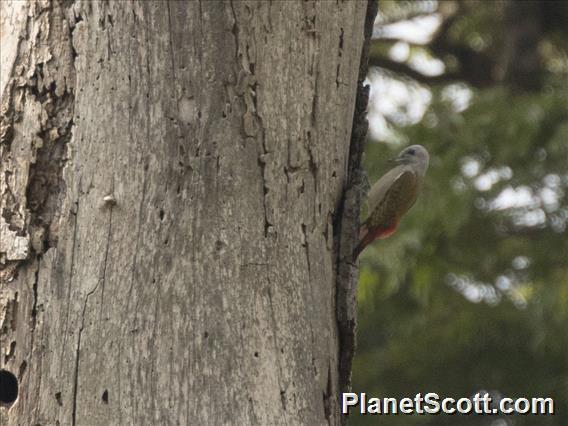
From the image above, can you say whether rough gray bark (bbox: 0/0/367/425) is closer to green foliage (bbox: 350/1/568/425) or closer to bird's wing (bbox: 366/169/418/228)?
bird's wing (bbox: 366/169/418/228)

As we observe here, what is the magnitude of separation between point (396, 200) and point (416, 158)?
338 millimetres

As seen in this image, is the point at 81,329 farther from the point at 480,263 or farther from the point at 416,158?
the point at 480,263

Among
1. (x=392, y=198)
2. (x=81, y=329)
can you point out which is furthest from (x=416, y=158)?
(x=81, y=329)

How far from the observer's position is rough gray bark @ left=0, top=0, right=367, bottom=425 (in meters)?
3.00

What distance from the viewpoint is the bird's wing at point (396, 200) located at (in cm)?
434

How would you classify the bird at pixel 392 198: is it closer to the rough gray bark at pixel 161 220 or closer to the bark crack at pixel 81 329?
the rough gray bark at pixel 161 220

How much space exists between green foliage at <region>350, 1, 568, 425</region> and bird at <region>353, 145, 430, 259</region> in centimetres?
324

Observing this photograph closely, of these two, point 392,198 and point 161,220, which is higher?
point 392,198

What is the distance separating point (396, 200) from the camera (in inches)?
174

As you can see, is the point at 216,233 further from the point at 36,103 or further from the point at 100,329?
the point at 36,103

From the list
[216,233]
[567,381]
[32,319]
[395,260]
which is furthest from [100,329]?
[567,381]

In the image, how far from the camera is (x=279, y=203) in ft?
10.3

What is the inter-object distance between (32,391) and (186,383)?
0.41 m

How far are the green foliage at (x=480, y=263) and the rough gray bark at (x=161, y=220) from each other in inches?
185
